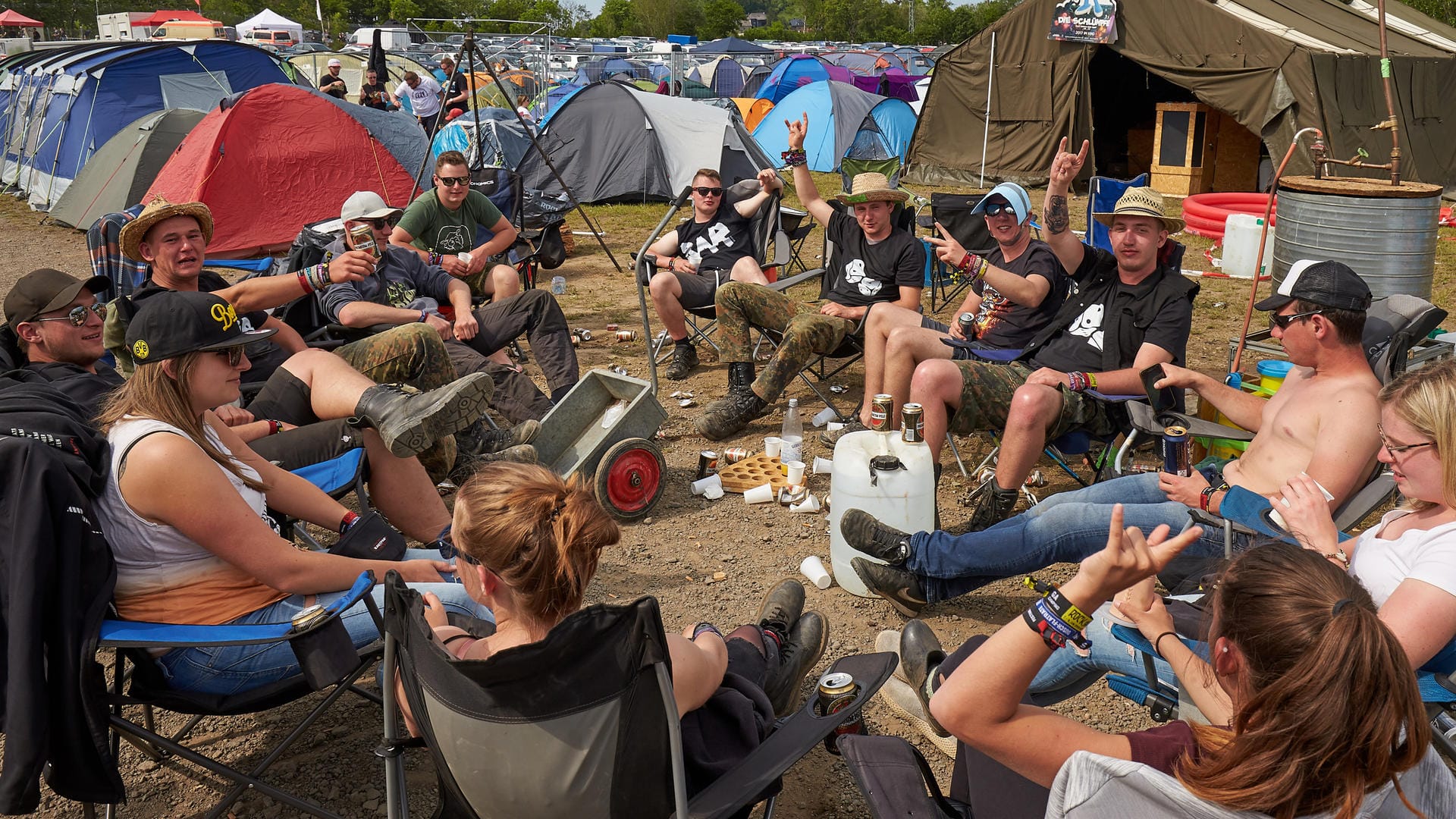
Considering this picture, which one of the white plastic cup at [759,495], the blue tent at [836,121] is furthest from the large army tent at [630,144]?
the white plastic cup at [759,495]

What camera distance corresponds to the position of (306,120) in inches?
404

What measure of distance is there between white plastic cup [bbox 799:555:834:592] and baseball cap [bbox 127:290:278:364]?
85.4 inches

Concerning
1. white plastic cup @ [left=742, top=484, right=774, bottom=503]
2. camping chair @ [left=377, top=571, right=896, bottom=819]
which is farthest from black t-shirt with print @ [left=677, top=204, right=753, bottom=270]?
camping chair @ [left=377, top=571, right=896, bottom=819]

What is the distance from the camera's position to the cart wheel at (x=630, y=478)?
430 centimetres

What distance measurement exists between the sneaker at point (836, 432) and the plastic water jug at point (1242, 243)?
16.0 feet

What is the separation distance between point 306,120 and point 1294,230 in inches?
344

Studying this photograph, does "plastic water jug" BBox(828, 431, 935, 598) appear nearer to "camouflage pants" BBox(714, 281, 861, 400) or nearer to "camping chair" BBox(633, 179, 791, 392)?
"camouflage pants" BBox(714, 281, 861, 400)

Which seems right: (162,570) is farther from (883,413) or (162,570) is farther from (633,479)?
(883,413)

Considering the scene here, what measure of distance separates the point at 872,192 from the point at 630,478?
6.91 feet

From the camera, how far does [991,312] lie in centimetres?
496

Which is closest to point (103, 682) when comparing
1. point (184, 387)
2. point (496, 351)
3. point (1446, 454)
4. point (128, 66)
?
point (184, 387)

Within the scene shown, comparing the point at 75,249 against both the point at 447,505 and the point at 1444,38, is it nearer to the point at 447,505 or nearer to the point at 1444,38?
the point at 447,505

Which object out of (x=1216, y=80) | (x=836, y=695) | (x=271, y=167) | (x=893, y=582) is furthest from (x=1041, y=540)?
(x=1216, y=80)

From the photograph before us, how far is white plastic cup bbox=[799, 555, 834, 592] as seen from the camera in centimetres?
383
